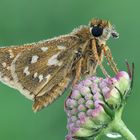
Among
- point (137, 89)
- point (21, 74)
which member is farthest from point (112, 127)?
point (137, 89)

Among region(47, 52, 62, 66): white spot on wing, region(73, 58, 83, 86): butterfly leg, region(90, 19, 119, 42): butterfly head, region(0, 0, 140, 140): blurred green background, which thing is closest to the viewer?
region(73, 58, 83, 86): butterfly leg

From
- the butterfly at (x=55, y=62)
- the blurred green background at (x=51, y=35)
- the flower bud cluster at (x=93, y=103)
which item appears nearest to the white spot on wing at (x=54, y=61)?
the butterfly at (x=55, y=62)

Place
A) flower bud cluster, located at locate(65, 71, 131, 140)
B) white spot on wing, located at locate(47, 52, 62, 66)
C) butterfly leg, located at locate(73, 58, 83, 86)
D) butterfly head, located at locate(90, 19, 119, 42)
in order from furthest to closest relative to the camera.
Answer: white spot on wing, located at locate(47, 52, 62, 66), butterfly head, located at locate(90, 19, 119, 42), butterfly leg, located at locate(73, 58, 83, 86), flower bud cluster, located at locate(65, 71, 131, 140)

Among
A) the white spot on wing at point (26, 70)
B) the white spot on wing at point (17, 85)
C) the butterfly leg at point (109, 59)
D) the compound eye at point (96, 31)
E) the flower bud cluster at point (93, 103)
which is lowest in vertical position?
the flower bud cluster at point (93, 103)

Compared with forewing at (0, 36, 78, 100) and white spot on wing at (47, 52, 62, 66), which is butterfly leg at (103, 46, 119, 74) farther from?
white spot on wing at (47, 52, 62, 66)

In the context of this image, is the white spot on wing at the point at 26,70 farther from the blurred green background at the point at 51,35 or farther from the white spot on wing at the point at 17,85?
the blurred green background at the point at 51,35

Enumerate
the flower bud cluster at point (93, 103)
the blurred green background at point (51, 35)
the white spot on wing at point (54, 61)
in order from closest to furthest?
1. the flower bud cluster at point (93, 103)
2. the white spot on wing at point (54, 61)
3. the blurred green background at point (51, 35)

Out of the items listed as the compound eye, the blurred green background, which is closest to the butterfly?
the compound eye
